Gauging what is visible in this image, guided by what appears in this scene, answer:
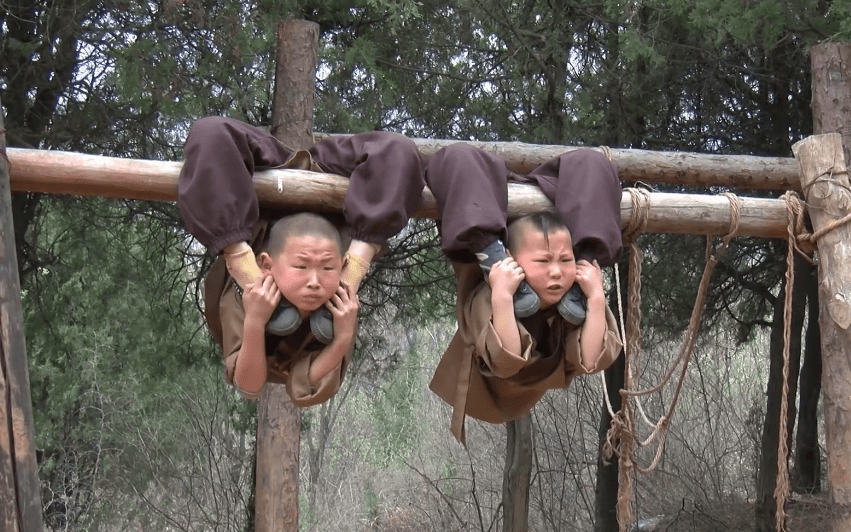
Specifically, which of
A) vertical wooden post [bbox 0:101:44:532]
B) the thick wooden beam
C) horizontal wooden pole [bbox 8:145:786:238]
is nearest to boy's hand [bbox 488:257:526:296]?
horizontal wooden pole [bbox 8:145:786:238]

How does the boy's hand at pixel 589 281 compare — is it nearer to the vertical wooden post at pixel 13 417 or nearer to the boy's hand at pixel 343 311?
the boy's hand at pixel 343 311

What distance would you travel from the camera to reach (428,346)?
10984 mm

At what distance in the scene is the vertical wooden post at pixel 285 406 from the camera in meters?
3.80

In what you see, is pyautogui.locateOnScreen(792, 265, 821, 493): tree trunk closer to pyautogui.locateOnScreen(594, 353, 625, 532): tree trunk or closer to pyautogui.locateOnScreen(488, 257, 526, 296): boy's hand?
pyautogui.locateOnScreen(594, 353, 625, 532): tree trunk

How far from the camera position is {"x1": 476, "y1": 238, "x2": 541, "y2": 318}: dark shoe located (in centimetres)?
242

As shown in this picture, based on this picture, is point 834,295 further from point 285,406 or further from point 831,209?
point 285,406

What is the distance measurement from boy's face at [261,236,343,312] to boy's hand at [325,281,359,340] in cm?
2

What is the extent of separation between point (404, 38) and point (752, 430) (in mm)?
3928

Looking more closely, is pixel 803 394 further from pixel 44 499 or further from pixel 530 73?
pixel 44 499

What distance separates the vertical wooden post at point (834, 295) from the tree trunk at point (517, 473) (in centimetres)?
266

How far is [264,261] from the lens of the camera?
2.38 meters

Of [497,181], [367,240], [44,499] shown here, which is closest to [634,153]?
[497,181]

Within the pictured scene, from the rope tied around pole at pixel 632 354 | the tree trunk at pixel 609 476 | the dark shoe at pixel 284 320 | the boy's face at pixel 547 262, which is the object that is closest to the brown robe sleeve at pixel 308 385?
the dark shoe at pixel 284 320

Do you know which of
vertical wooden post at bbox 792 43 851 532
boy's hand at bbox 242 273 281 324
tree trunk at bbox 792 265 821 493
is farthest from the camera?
tree trunk at bbox 792 265 821 493
